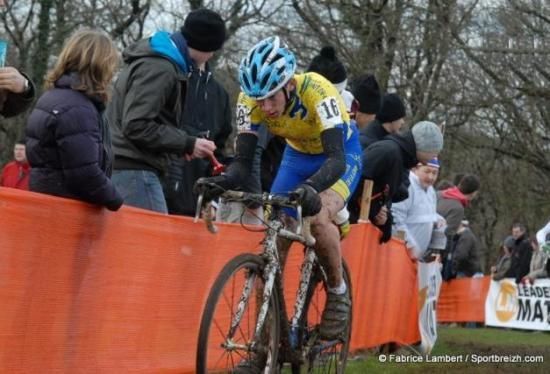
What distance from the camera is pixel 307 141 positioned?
267 inches

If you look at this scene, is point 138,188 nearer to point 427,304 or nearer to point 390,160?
point 390,160

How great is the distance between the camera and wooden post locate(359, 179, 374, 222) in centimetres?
949

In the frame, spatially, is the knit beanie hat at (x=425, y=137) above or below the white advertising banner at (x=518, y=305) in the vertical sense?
above

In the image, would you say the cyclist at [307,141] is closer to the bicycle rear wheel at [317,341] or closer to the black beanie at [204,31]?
the bicycle rear wheel at [317,341]

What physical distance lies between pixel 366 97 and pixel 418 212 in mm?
1815

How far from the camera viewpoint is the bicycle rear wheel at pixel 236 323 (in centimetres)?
535

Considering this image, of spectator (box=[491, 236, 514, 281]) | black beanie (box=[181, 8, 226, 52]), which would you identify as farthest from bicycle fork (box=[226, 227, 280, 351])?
spectator (box=[491, 236, 514, 281])

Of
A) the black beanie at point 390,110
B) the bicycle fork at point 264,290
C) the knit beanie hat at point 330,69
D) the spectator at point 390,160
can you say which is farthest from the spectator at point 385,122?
the bicycle fork at point 264,290

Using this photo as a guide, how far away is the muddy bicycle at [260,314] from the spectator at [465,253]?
12.3 metres

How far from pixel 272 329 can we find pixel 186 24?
232cm

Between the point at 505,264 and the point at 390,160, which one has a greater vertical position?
the point at 390,160

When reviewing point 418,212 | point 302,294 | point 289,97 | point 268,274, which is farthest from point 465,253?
point 268,274

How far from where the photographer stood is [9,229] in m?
5.12

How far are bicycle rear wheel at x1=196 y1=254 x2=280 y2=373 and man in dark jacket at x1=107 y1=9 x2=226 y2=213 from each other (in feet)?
3.95
